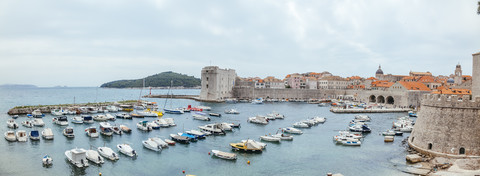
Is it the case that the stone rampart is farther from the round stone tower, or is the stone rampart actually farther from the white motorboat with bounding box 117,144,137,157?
the white motorboat with bounding box 117,144,137,157

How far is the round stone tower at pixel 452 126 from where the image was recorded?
2142 centimetres

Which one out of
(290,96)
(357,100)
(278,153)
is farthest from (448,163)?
(290,96)

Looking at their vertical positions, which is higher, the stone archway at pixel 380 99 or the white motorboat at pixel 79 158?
the stone archway at pixel 380 99

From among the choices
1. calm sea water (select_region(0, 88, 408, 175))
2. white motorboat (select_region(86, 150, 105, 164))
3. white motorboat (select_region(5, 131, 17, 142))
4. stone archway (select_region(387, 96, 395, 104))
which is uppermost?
stone archway (select_region(387, 96, 395, 104))

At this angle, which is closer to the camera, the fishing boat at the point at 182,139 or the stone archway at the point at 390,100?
the fishing boat at the point at 182,139

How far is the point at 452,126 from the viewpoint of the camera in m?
22.1

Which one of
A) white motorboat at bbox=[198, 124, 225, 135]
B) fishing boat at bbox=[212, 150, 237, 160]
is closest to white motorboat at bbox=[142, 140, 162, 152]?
fishing boat at bbox=[212, 150, 237, 160]

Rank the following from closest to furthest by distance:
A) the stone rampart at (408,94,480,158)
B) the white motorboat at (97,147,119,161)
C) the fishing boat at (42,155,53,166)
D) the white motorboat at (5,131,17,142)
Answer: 1. the stone rampart at (408,94,480,158)
2. the fishing boat at (42,155,53,166)
3. the white motorboat at (97,147,119,161)
4. the white motorboat at (5,131,17,142)

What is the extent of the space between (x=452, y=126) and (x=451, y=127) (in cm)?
10

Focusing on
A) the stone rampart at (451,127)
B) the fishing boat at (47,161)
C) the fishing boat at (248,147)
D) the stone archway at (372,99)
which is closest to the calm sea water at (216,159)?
the fishing boat at (47,161)

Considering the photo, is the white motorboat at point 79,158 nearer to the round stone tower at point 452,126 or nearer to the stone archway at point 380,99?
the round stone tower at point 452,126

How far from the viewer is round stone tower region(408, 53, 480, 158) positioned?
2142 cm

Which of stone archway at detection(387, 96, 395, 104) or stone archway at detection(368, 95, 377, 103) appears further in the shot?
stone archway at detection(368, 95, 377, 103)

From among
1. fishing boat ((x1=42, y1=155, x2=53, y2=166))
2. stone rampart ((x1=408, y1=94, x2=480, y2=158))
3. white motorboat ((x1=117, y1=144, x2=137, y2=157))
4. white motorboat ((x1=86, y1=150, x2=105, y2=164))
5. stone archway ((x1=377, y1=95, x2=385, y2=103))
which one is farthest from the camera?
stone archway ((x1=377, y1=95, x2=385, y2=103))
